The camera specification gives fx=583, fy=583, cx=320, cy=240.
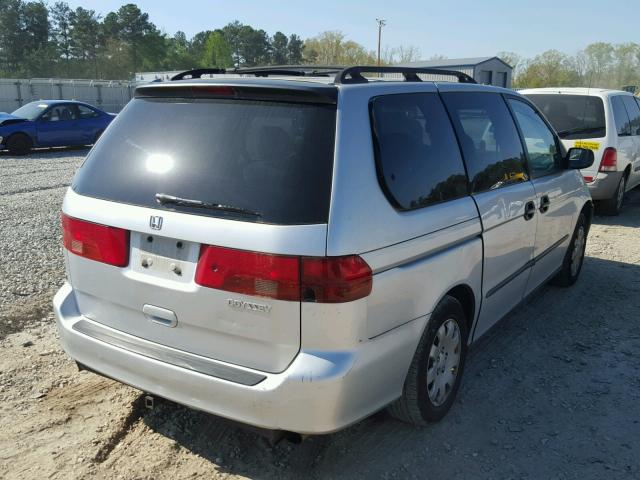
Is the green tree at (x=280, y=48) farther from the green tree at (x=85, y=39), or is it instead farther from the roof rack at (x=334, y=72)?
the roof rack at (x=334, y=72)

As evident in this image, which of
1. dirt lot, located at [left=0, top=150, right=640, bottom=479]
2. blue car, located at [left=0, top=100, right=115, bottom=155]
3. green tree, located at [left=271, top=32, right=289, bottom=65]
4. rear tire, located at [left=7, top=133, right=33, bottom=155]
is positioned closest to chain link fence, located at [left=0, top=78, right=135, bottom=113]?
blue car, located at [left=0, top=100, right=115, bottom=155]

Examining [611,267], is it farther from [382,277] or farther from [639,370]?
[382,277]

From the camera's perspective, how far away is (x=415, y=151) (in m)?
3.00

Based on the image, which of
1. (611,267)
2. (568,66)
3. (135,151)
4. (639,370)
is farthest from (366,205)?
(568,66)

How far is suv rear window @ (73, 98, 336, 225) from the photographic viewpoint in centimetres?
243

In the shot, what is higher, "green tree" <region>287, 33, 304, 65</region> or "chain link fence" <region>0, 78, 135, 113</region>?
"green tree" <region>287, 33, 304, 65</region>

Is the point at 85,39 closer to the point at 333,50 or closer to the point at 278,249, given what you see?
the point at 333,50

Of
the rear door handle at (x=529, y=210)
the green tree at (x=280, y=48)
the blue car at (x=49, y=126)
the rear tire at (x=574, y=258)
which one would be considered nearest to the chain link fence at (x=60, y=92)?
the blue car at (x=49, y=126)

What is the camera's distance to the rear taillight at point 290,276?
92.6 inches

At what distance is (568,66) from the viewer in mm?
71312

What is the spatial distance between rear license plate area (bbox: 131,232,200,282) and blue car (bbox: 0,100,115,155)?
603 inches

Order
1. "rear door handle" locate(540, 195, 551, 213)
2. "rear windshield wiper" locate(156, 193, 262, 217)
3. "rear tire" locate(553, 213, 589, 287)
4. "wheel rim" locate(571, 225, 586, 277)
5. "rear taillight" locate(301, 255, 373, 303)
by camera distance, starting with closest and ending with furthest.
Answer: "rear taillight" locate(301, 255, 373, 303) < "rear windshield wiper" locate(156, 193, 262, 217) < "rear door handle" locate(540, 195, 551, 213) < "rear tire" locate(553, 213, 589, 287) < "wheel rim" locate(571, 225, 586, 277)

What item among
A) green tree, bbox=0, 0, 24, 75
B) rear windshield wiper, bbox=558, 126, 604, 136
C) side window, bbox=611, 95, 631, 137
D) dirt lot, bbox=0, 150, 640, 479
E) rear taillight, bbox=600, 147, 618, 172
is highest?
green tree, bbox=0, 0, 24, 75

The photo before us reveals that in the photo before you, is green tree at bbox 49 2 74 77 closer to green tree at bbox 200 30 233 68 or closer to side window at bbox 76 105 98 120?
green tree at bbox 200 30 233 68
